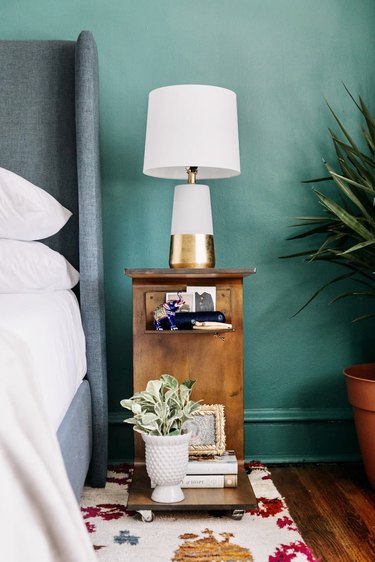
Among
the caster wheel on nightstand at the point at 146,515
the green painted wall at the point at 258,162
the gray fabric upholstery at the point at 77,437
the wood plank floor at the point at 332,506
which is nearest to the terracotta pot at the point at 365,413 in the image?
the wood plank floor at the point at 332,506

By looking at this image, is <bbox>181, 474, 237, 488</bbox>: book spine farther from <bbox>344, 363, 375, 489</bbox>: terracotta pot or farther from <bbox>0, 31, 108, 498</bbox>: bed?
<bbox>344, 363, 375, 489</bbox>: terracotta pot

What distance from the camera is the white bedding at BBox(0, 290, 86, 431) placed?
129 cm

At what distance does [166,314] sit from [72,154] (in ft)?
2.24

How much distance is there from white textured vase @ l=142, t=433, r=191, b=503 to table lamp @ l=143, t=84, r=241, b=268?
22.1 inches

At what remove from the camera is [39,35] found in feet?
8.10

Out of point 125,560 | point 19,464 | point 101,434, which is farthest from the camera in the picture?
point 101,434

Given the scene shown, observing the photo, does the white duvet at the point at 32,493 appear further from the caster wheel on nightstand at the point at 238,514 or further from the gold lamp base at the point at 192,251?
the gold lamp base at the point at 192,251

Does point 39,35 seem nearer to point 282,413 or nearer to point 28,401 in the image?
point 282,413

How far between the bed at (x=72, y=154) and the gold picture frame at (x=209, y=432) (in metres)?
0.32

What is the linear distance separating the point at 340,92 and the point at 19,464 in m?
2.06

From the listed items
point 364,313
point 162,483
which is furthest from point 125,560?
point 364,313

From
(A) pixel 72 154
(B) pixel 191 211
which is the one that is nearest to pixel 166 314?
(B) pixel 191 211

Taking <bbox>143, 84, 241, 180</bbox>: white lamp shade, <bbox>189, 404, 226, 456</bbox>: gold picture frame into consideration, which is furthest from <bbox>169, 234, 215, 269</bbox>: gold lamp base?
<bbox>189, 404, 226, 456</bbox>: gold picture frame

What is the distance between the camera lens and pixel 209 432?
83.5 inches
